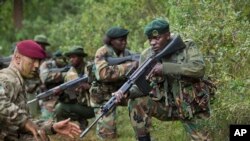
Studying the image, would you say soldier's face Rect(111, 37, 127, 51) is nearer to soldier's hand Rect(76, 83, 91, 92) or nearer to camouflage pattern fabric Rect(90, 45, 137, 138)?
camouflage pattern fabric Rect(90, 45, 137, 138)

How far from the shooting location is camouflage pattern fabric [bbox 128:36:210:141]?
24.4 ft

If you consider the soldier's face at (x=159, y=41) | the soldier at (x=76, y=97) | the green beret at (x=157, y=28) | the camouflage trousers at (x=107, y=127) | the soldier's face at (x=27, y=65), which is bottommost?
the camouflage trousers at (x=107, y=127)

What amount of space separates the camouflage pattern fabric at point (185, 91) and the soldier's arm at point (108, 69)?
79.3 inches

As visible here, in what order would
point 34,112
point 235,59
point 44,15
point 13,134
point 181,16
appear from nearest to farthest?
point 13,134
point 235,59
point 181,16
point 34,112
point 44,15

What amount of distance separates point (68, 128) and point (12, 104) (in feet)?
1.86

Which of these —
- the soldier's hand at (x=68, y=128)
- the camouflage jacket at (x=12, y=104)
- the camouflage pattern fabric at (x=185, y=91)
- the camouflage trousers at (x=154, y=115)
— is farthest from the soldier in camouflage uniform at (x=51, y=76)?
the soldier's hand at (x=68, y=128)

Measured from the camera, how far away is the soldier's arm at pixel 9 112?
239 inches

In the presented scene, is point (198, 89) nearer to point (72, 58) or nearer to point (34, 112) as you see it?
point (72, 58)

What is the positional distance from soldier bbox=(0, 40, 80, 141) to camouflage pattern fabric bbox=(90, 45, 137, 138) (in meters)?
3.23

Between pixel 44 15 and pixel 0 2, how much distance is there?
3531mm

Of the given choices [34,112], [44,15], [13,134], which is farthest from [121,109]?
[44,15]

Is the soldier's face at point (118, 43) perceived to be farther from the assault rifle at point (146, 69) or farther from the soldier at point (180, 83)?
the soldier at point (180, 83)

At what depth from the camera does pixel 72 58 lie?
11875 millimetres

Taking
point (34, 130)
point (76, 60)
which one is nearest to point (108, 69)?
point (76, 60)
